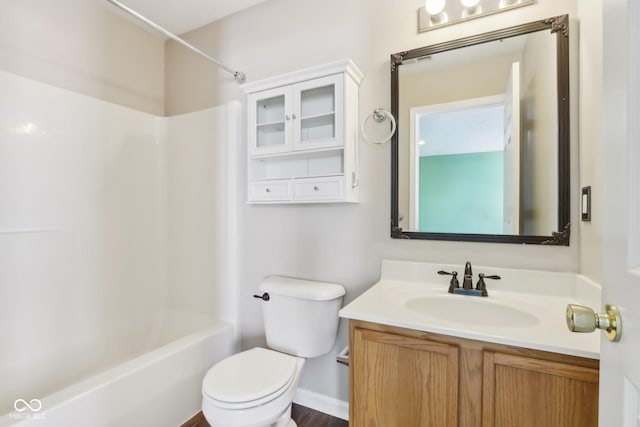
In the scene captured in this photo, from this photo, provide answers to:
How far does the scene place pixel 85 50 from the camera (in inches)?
74.8

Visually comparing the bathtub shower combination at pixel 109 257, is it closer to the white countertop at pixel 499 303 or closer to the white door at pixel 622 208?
the white countertop at pixel 499 303

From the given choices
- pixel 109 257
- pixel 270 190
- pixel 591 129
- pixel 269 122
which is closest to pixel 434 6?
pixel 591 129

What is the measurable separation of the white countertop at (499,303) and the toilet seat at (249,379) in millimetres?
459

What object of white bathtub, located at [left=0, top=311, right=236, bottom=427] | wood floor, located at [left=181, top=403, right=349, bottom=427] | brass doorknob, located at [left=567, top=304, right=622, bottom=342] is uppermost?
brass doorknob, located at [left=567, top=304, right=622, bottom=342]

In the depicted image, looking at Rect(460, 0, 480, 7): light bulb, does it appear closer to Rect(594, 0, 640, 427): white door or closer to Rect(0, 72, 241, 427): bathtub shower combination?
Rect(594, 0, 640, 427): white door

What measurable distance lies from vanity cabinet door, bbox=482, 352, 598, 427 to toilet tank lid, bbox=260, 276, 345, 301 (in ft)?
2.49

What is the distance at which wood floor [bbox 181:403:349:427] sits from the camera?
1.62 m

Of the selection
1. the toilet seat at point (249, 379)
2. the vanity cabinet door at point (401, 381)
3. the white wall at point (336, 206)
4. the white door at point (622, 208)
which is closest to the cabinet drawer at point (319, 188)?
the white wall at point (336, 206)

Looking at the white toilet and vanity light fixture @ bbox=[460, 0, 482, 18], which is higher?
vanity light fixture @ bbox=[460, 0, 482, 18]

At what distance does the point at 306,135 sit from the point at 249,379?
123cm

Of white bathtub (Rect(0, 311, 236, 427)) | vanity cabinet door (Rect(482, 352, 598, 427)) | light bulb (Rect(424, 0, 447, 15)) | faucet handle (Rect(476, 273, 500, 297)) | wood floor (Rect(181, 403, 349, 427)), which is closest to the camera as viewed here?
vanity cabinet door (Rect(482, 352, 598, 427))

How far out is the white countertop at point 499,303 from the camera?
88cm

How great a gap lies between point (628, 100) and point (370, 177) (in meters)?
1.11

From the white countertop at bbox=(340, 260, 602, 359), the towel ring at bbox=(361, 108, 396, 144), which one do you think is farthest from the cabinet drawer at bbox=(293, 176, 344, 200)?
the white countertop at bbox=(340, 260, 602, 359)
